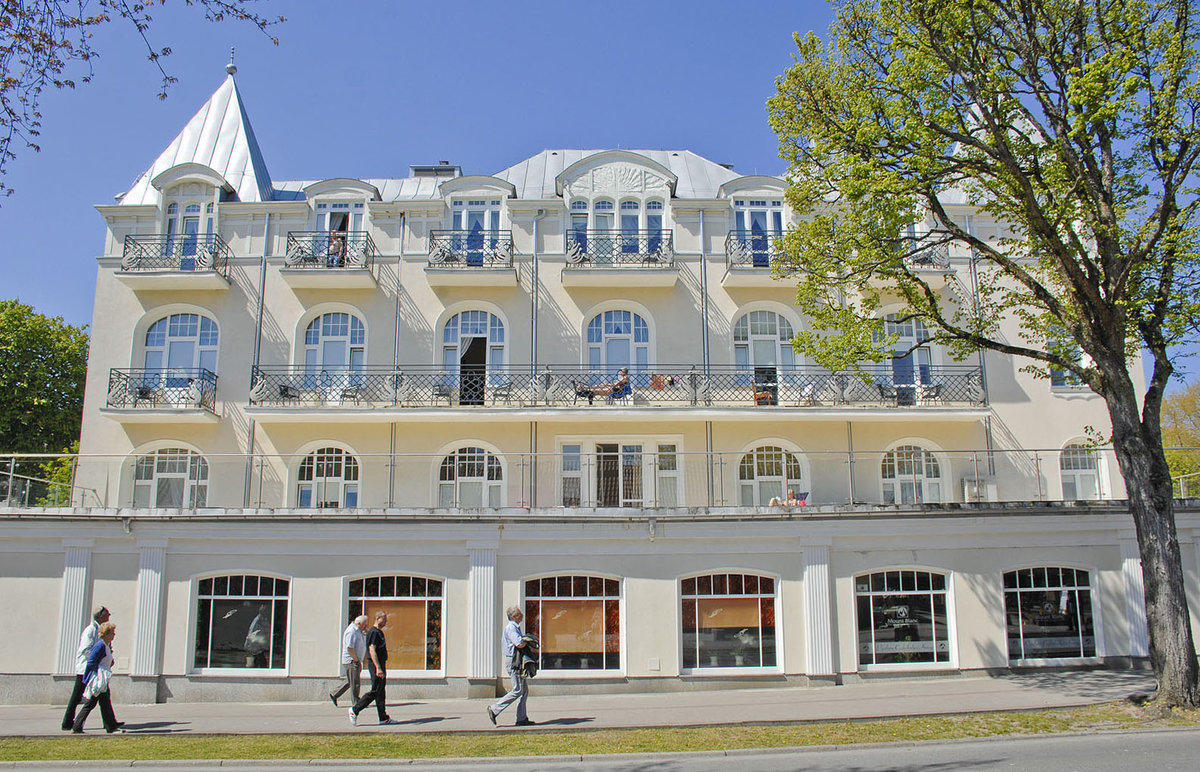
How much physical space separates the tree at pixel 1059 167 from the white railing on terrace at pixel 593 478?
17.8 feet

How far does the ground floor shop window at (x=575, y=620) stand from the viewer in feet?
55.9

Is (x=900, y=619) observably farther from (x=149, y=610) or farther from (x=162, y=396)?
(x=162, y=396)

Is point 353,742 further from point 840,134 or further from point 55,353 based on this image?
point 55,353

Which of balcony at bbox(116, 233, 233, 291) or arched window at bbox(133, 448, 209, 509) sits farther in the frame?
balcony at bbox(116, 233, 233, 291)

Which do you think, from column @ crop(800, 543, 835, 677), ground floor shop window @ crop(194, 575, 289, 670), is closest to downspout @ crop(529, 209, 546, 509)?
ground floor shop window @ crop(194, 575, 289, 670)

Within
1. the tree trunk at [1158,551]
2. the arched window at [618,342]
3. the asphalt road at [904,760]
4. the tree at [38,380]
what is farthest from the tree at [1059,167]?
the tree at [38,380]

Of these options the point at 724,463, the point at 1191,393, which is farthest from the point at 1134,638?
the point at 1191,393

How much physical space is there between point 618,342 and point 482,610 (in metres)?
9.74

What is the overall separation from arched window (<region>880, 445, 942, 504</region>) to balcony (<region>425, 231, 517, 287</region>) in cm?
1144

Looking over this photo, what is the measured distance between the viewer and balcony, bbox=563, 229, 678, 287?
23594 millimetres

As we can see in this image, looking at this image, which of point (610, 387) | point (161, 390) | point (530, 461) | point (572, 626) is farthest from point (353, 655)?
point (161, 390)

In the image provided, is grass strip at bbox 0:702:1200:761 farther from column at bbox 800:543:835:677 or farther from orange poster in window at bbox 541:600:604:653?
orange poster in window at bbox 541:600:604:653

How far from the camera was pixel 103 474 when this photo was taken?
65.6 ft

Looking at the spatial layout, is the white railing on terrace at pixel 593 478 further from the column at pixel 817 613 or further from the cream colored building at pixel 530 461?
the column at pixel 817 613
